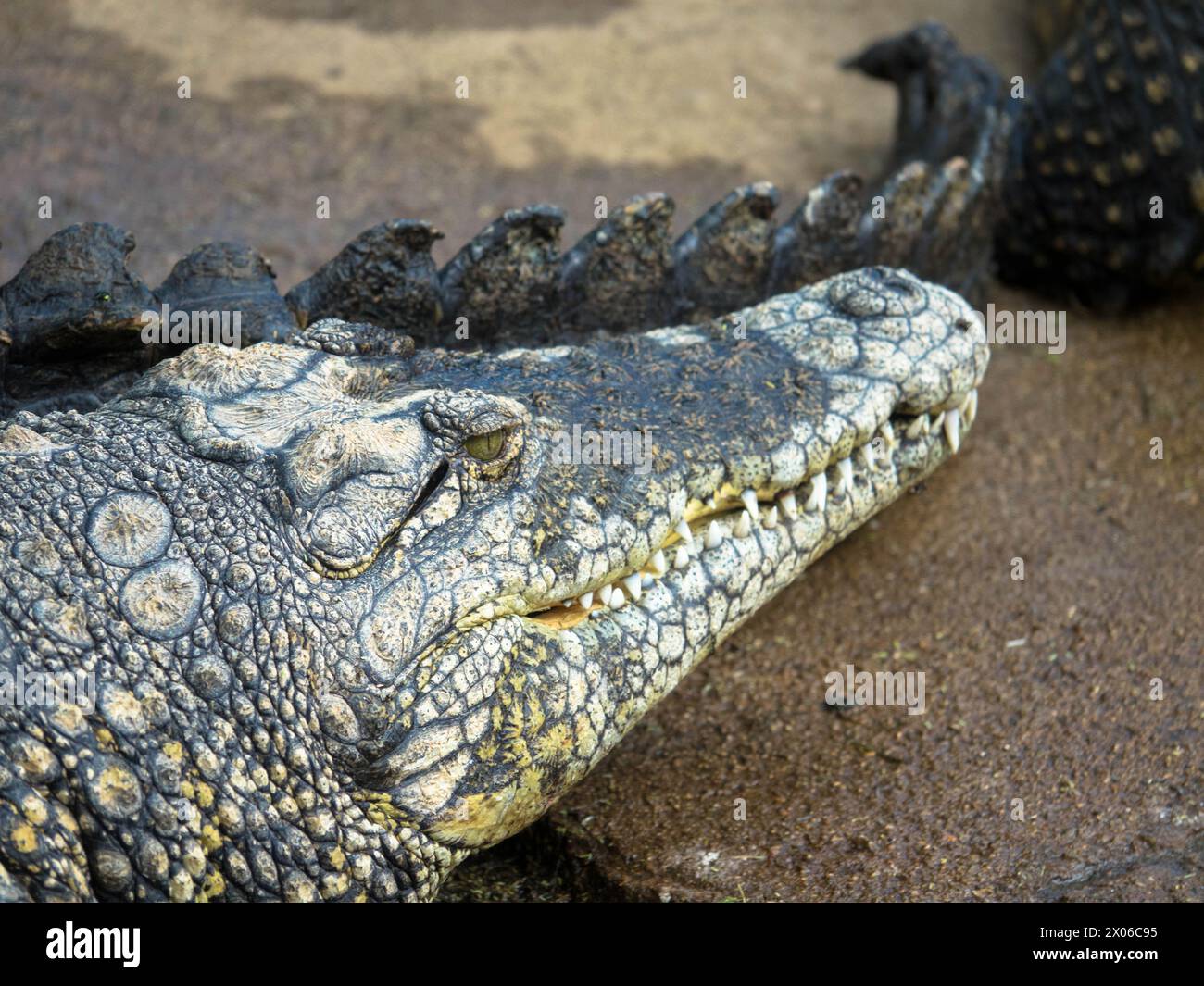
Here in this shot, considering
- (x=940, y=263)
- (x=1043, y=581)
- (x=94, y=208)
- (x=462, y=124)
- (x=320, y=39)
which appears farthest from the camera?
(x=320, y=39)

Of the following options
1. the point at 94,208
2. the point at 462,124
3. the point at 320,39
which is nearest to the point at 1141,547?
the point at 462,124

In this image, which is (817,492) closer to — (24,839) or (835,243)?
(835,243)

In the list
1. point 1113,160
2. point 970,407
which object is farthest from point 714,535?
point 1113,160

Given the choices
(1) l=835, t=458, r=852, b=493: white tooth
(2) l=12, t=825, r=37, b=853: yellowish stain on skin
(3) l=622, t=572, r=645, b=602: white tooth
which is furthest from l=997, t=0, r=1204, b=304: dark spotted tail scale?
(2) l=12, t=825, r=37, b=853: yellowish stain on skin

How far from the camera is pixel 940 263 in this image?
193 inches

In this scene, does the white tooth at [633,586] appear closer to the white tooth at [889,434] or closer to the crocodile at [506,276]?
the white tooth at [889,434]

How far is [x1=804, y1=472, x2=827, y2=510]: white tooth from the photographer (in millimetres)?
3342

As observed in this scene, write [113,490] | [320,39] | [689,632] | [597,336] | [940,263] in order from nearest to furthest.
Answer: [113,490] → [689,632] → [597,336] → [940,263] → [320,39]

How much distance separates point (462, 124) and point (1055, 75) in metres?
2.82

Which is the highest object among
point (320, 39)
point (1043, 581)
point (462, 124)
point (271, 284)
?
point (320, 39)

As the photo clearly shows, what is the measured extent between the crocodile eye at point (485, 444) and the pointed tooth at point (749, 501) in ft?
2.35

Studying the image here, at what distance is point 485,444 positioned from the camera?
2.73 meters

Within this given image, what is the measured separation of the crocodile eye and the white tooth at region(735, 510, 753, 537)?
29.3 inches

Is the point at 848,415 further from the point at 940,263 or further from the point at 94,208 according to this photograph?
the point at 94,208
